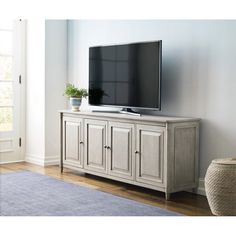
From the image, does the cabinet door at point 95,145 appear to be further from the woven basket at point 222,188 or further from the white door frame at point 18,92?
the woven basket at point 222,188

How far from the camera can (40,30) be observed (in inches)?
205

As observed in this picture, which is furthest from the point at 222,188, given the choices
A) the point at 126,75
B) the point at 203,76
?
the point at 126,75

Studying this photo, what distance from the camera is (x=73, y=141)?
15.1 ft

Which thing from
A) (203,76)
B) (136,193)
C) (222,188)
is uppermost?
(203,76)

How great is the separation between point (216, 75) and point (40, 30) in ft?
8.56

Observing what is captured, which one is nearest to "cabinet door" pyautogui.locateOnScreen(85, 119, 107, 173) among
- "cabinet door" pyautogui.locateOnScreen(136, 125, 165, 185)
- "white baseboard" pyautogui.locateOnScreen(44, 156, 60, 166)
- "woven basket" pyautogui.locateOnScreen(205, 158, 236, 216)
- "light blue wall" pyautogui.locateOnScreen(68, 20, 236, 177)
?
"cabinet door" pyautogui.locateOnScreen(136, 125, 165, 185)

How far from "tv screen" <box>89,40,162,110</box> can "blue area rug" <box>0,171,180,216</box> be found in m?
1.00

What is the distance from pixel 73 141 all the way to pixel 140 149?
3.68 feet

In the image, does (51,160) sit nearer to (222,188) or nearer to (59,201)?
(59,201)

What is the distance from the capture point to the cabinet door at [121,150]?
3863mm

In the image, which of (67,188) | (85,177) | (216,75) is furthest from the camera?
(85,177)

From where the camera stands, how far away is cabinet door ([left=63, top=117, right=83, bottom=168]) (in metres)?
4.51
